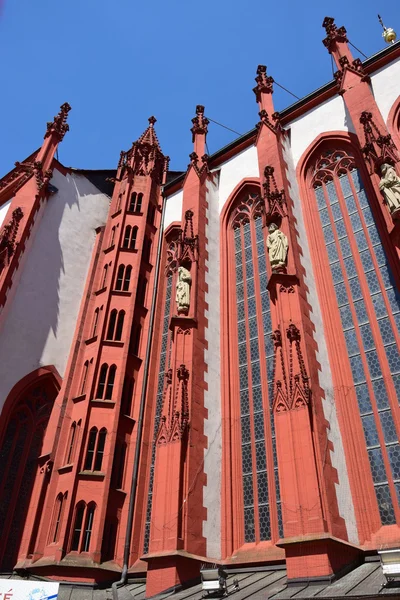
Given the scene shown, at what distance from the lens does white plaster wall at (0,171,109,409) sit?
17.4 meters

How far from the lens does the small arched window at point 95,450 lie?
14.2 metres

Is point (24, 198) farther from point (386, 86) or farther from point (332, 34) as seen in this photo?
point (386, 86)

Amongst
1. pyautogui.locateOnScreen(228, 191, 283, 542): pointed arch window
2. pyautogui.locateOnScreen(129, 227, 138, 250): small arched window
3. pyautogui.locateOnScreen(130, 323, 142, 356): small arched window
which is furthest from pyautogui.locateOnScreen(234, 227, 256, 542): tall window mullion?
pyautogui.locateOnScreen(129, 227, 138, 250): small arched window

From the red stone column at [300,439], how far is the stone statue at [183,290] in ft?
10.1

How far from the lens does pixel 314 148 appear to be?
59.0ft

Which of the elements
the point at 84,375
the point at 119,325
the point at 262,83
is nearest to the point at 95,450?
the point at 84,375

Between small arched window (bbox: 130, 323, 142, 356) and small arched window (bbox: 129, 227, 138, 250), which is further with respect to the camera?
small arched window (bbox: 129, 227, 138, 250)

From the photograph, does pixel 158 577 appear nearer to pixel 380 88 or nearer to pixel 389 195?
pixel 389 195

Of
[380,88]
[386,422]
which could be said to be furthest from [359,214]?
[386,422]

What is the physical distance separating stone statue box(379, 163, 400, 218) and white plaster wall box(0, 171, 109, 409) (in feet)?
40.3

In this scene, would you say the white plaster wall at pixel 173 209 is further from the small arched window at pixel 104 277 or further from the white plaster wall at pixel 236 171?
the small arched window at pixel 104 277

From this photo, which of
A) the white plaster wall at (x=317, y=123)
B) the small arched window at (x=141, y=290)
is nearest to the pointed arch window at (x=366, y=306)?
the white plaster wall at (x=317, y=123)

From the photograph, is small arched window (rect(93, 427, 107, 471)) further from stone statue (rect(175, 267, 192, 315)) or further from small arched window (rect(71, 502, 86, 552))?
stone statue (rect(175, 267, 192, 315))

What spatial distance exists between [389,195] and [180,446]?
7911 mm
